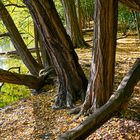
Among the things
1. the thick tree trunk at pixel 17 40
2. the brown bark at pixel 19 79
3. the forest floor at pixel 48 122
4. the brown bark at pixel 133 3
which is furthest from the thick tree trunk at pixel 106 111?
the thick tree trunk at pixel 17 40

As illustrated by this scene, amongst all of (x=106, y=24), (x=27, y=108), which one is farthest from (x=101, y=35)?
(x=27, y=108)

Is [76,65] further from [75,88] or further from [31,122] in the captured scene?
[31,122]

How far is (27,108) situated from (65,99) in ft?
3.34

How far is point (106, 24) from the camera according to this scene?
5082mm

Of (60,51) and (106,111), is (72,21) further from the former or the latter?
(106,111)

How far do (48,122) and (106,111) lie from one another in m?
2.19

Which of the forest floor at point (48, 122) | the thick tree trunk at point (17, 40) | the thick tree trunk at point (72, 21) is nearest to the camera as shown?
the forest floor at point (48, 122)

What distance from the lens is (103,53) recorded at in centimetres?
533

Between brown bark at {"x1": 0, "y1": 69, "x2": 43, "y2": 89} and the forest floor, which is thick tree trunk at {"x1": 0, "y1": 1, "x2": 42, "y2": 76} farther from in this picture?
the forest floor

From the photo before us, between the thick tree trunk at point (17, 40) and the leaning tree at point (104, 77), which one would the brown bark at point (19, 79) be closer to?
the thick tree trunk at point (17, 40)

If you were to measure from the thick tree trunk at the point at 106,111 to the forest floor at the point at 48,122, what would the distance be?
2.46ft

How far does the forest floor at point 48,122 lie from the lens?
205 inches

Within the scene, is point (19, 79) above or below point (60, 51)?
below

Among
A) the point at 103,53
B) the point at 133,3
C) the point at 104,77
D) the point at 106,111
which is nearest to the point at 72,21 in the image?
the point at 104,77
